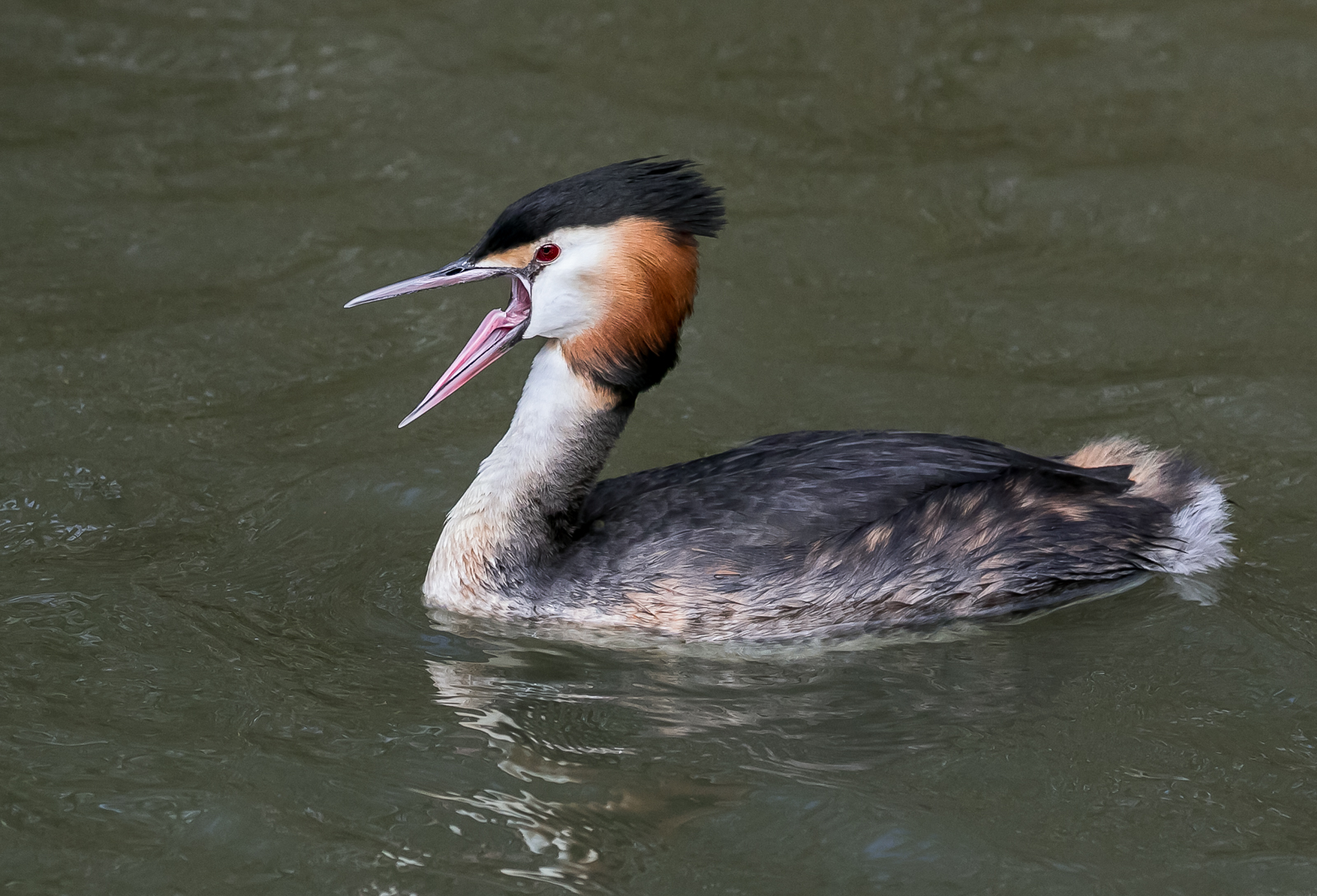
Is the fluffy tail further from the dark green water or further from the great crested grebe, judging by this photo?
the dark green water

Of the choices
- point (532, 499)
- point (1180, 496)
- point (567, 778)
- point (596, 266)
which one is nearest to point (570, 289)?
point (596, 266)

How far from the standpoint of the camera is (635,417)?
21.8 feet

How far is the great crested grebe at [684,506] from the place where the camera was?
5152 mm

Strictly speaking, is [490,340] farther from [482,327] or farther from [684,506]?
[684,506]

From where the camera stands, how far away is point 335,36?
961 centimetres

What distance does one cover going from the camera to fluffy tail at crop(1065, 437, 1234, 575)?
551 cm

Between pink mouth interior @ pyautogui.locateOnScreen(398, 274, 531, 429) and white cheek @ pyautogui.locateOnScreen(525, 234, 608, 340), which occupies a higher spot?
→ white cheek @ pyautogui.locateOnScreen(525, 234, 608, 340)

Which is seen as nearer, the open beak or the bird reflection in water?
the bird reflection in water

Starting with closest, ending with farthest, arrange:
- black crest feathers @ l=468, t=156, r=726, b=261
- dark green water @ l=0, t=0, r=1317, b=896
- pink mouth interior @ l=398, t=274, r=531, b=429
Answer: dark green water @ l=0, t=0, r=1317, b=896 < black crest feathers @ l=468, t=156, r=726, b=261 < pink mouth interior @ l=398, t=274, r=531, b=429

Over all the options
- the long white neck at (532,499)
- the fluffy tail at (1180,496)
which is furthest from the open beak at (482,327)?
the fluffy tail at (1180,496)

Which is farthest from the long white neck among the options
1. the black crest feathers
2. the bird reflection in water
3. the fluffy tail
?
the fluffy tail

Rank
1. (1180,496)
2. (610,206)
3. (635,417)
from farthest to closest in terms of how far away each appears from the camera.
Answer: (635,417) < (1180,496) < (610,206)

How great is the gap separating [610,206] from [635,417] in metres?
1.67

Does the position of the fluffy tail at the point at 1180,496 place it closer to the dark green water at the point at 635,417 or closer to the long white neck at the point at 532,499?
the dark green water at the point at 635,417
